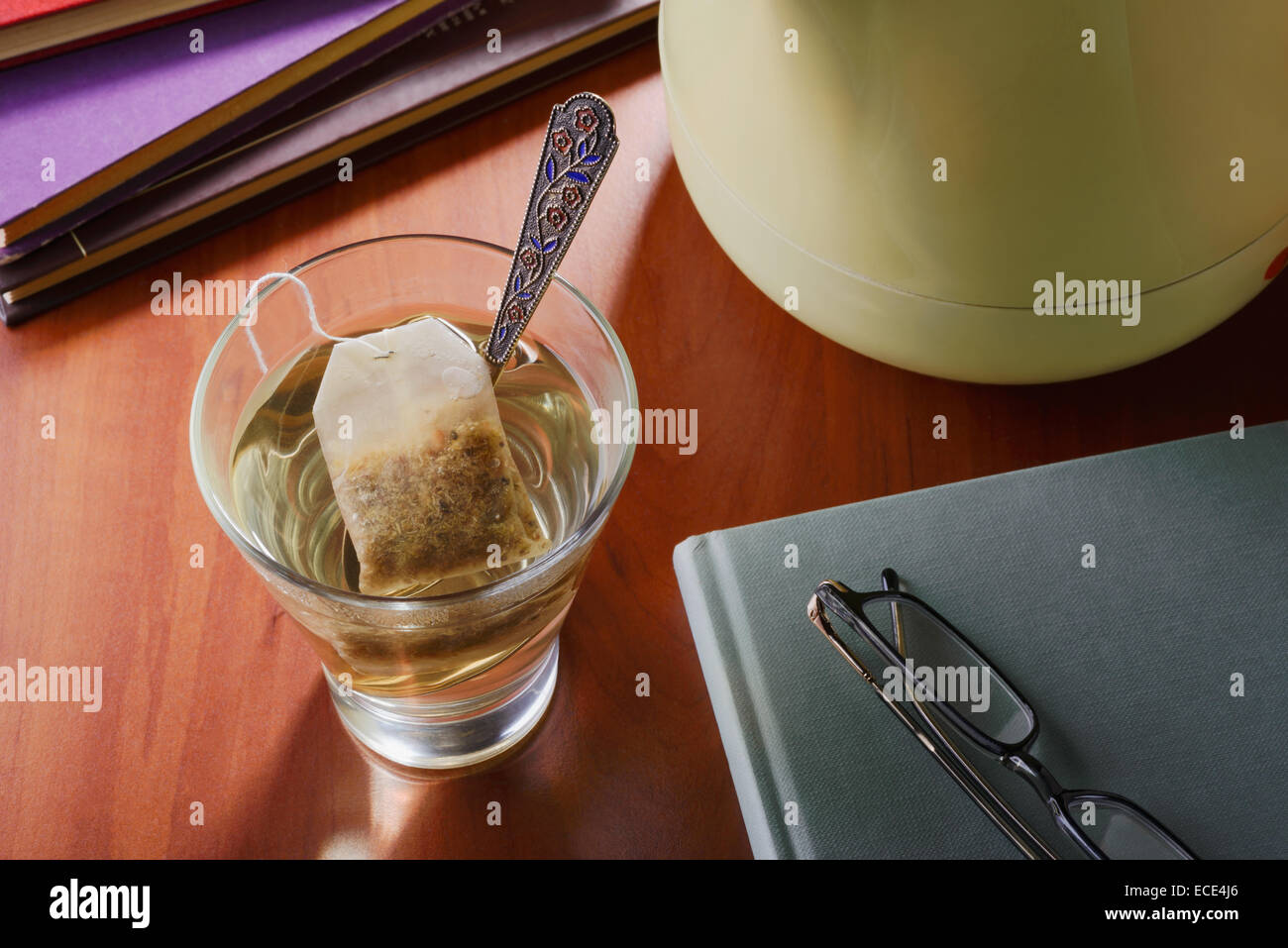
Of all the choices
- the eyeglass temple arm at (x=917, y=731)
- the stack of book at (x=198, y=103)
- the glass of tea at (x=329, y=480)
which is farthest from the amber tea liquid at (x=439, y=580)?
the stack of book at (x=198, y=103)

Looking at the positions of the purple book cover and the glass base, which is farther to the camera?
the purple book cover

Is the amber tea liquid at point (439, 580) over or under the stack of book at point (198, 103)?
under

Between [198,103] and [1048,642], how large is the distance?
0.57 m

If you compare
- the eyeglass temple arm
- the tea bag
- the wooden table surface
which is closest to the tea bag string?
the tea bag

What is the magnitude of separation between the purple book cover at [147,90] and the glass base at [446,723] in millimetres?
341

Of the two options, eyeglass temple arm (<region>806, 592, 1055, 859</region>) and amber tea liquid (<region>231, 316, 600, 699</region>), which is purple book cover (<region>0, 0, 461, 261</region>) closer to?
amber tea liquid (<region>231, 316, 600, 699</region>)

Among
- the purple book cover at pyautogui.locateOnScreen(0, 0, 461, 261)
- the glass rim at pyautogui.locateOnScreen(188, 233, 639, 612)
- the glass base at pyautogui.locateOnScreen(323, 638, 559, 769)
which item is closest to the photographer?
the glass rim at pyautogui.locateOnScreen(188, 233, 639, 612)

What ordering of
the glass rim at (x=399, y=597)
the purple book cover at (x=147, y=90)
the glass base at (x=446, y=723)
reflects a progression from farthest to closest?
the purple book cover at (x=147, y=90), the glass base at (x=446, y=723), the glass rim at (x=399, y=597)

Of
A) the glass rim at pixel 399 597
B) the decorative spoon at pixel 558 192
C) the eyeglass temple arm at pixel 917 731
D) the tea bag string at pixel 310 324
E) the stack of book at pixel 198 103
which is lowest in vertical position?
the eyeglass temple arm at pixel 917 731

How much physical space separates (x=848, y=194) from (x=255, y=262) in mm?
370

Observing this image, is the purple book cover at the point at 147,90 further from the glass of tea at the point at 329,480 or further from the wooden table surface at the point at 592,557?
the glass of tea at the point at 329,480

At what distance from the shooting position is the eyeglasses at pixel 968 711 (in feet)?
1.59

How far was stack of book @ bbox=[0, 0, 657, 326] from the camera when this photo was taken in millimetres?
658
